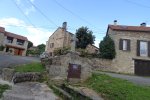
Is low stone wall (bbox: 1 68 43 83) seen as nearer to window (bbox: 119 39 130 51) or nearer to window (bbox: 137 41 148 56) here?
window (bbox: 119 39 130 51)

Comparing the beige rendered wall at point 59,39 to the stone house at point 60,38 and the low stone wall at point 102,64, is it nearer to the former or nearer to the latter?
the stone house at point 60,38

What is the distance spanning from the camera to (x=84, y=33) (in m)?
36.7

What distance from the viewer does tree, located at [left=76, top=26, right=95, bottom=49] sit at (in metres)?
36.2

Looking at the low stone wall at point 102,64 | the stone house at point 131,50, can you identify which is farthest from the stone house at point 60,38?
the low stone wall at point 102,64

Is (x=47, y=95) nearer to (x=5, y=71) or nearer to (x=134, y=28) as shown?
(x=5, y=71)

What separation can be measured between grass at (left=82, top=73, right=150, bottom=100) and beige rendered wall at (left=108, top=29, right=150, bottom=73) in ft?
49.6

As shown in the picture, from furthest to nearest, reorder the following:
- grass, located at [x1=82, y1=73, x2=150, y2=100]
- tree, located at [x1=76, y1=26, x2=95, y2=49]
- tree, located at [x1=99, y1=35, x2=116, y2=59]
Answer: tree, located at [x1=76, y1=26, x2=95, y2=49] → tree, located at [x1=99, y1=35, x2=116, y2=59] → grass, located at [x1=82, y1=73, x2=150, y2=100]

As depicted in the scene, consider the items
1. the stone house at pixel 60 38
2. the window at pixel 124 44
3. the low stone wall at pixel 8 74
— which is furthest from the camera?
the stone house at pixel 60 38

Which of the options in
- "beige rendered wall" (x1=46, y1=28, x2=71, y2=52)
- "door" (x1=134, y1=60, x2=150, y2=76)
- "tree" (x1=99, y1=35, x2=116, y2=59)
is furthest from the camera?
"beige rendered wall" (x1=46, y1=28, x2=71, y2=52)

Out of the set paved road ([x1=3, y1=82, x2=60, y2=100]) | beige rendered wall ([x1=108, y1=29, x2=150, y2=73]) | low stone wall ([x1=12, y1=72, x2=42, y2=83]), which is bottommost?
paved road ([x1=3, y1=82, x2=60, y2=100])

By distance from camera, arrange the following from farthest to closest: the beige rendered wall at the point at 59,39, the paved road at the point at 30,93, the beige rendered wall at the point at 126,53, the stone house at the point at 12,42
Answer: the stone house at the point at 12,42 → the beige rendered wall at the point at 59,39 → the beige rendered wall at the point at 126,53 → the paved road at the point at 30,93

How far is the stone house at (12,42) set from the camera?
5442 cm

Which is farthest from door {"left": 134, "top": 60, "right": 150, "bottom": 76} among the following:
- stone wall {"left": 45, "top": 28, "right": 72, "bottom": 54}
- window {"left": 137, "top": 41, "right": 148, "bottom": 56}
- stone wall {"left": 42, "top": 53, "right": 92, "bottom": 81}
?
stone wall {"left": 42, "top": 53, "right": 92, "bottom": 81}

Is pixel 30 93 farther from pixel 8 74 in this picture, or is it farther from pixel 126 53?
pixel 126 53
